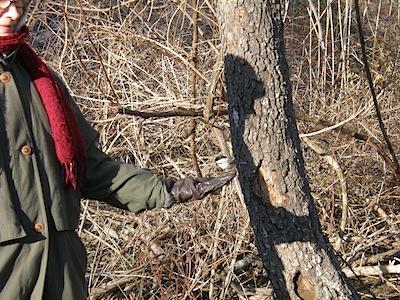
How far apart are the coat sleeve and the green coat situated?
0.10 metres

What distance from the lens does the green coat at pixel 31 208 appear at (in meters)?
2.03

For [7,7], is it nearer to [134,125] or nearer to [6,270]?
[6,270]

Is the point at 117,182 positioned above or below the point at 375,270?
above

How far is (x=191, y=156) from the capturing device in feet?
14.7

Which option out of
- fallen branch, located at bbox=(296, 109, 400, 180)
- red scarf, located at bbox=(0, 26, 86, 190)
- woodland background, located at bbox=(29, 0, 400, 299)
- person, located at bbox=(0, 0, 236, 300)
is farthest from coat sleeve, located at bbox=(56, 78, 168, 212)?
fallen branch, located at bbox=(296, 109, 400, 180)

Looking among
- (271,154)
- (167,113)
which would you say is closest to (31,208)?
(271,154)

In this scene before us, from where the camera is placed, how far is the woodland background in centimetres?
414

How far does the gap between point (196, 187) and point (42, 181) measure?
50 centimetres

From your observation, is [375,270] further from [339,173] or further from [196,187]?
[196,187]

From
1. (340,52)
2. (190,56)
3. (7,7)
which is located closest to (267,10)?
(7,7)

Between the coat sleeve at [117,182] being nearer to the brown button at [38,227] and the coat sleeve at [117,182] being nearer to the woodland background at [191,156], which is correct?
the brown button at [38,227]

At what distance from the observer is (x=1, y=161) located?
2.01 m

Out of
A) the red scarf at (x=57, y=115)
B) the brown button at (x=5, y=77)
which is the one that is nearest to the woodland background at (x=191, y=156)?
the red scarf at (x=57, y=115)

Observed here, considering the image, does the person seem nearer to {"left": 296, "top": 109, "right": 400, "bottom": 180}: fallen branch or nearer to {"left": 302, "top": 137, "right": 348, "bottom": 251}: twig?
{"left": 296, "top": 109, "right": 400, "bottom": 180}: fallen branch
